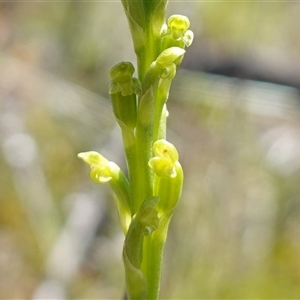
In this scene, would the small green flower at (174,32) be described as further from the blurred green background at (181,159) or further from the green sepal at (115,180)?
the blurred green background at (181,159)

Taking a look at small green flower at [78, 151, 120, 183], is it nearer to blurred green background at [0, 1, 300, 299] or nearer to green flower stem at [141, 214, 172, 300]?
green flower stem at [141, 214, 172, 300]

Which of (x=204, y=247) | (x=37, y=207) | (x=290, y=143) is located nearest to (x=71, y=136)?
(x=37, y=207)

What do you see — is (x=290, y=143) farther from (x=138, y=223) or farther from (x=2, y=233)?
(x=138, y=223)

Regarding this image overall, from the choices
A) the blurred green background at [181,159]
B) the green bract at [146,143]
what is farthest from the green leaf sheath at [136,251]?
the blurred green background at [181,159]

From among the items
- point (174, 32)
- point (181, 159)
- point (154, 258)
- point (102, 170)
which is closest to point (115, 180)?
point (102, 170)

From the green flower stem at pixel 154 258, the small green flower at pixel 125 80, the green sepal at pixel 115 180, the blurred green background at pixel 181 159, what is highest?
the small green flower at pixel 125 80

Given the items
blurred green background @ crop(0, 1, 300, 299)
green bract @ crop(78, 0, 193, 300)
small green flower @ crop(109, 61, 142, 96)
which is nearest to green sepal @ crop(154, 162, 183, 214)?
green bract @ crop(78, 0, 193, 300)
